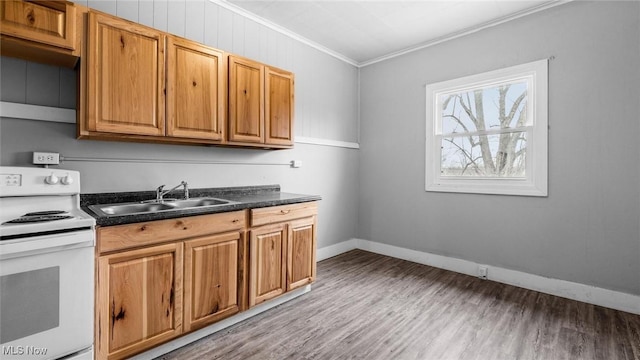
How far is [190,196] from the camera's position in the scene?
264 cm

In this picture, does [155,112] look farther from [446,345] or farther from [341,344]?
[446,345]

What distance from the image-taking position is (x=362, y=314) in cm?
251

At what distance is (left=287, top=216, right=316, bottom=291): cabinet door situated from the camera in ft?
8.82

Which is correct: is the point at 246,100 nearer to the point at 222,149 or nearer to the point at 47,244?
the point at 222,149

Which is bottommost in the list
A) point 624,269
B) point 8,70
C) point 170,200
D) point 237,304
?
point 237,304

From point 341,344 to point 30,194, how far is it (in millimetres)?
2116

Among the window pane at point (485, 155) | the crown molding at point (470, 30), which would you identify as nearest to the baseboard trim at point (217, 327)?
the window pane at point (485, 155)

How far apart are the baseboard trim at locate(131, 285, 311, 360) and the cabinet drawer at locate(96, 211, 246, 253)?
70 centimetres

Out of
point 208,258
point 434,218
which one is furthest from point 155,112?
point 434,218

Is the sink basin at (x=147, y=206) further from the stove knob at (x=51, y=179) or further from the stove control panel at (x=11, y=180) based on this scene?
the stove control panel at (x=11, y=180)

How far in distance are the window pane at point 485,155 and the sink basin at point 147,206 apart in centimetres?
262

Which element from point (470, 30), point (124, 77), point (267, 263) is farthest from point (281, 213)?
point (470, 30)

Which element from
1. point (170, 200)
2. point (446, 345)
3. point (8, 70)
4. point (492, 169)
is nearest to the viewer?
point (8, 70)

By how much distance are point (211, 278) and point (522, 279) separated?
300cm
